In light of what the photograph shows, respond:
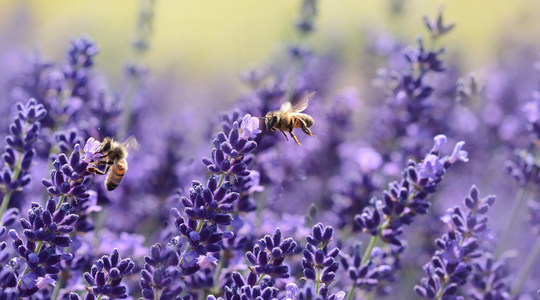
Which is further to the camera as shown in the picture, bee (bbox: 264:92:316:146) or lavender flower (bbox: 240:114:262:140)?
bee (bbox: 264:92:316:146)

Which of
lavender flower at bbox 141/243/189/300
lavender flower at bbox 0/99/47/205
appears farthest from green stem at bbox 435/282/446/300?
lavender flower at bbox 0/99/47/205

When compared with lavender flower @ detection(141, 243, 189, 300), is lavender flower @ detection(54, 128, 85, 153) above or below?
above

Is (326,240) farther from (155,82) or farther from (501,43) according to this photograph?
(155,82)

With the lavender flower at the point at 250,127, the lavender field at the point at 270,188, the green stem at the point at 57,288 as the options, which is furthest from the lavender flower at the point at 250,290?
the green stem at the point at 57,288

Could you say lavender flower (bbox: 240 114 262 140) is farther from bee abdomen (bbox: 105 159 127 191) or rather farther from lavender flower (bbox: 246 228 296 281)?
bee abdomen (bbox: 105 159 127 191)

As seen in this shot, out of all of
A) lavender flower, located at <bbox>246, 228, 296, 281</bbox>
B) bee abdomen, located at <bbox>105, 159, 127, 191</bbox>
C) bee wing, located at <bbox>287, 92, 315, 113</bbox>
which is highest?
bee wing, located at <bbox>287, 92, 315, 113</bbox>

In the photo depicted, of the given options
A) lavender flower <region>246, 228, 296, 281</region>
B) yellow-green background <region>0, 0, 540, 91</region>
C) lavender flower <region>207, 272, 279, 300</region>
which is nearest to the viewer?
lavender flower <region>207, 272, 279, 300</region>

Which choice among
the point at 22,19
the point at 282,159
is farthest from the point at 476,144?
the point at 22,19
